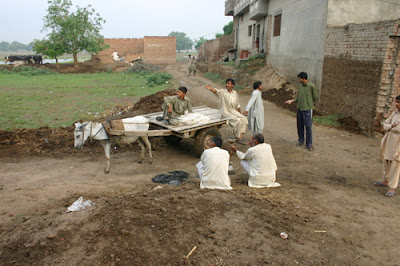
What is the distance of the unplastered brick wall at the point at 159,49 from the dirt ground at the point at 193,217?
3279 cm

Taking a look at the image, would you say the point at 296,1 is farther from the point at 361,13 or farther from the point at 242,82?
the point at 242,82

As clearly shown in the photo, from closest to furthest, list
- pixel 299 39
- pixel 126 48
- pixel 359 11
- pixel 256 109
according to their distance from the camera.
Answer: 1. pixel 256 109
2. pixel 359 11
3. pixel 299 39
4. pixel 126 48

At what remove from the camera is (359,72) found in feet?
30.5

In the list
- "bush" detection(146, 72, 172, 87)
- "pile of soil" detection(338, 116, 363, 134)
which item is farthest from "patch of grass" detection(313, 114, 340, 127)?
"bush" detection(146, 72, 172, 87)

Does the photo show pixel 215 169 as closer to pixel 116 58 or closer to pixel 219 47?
pixel 219 47

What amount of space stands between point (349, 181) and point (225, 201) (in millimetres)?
2993

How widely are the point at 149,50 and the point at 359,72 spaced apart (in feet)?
105

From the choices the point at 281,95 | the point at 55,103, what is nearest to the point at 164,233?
the point at 281,95

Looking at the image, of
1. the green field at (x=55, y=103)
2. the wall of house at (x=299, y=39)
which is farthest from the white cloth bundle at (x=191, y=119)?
the wall of house at (x=299, y=39)

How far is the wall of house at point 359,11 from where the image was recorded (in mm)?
10773

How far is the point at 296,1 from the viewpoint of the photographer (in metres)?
14.0

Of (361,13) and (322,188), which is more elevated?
(361,13)

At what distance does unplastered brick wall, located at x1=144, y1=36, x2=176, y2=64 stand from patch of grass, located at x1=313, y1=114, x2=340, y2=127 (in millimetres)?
30545

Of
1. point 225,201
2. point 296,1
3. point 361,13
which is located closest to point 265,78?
point 296,1
